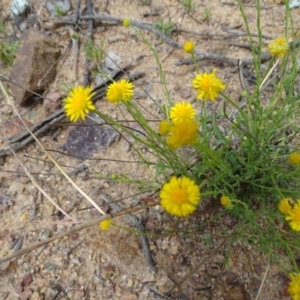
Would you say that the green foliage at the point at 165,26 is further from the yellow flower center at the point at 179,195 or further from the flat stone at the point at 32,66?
the yellow flower center at the point at 179,195

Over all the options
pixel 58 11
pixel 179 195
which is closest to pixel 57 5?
pixel 58 11

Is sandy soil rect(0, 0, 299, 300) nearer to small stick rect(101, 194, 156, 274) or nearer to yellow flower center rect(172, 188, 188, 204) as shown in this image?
small stick rect(101, 194, 156, 274)

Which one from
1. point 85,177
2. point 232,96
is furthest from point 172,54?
point 85,177

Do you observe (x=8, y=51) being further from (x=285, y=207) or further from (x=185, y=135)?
(x=285, y=207)

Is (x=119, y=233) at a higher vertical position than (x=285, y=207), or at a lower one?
higher

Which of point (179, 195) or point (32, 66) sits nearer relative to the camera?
point (179, 195)

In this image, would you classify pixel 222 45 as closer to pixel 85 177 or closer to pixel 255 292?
pixel 85 177

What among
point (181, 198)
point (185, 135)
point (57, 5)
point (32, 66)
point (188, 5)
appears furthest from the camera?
point (57, 5)
